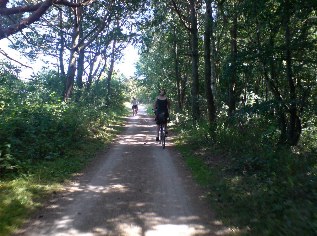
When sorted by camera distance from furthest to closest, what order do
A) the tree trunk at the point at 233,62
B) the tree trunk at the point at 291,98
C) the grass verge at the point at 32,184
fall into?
the tree trunk at the point at 291,98 → the tree trunk at the point at 233,62 → the grass verge at the point at 32,184

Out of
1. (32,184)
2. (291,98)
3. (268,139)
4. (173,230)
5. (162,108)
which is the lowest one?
(173,230)

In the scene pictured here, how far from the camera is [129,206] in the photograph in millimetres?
6688

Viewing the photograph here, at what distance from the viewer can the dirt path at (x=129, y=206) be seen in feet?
18.3

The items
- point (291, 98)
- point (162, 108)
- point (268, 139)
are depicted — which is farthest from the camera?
point (162, 108)

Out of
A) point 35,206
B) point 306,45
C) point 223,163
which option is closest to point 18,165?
point 35,206

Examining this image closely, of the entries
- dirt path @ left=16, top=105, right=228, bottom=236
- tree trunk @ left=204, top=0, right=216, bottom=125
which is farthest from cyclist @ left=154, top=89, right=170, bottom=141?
dirt path @ left=16, top=105, right=228, bottom=236

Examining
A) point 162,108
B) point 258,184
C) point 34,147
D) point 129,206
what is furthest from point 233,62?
point 34,147

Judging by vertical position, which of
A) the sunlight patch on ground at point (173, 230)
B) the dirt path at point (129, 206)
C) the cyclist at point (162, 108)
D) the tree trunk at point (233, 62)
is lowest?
the sunlight patch on ground at point (173, 230)

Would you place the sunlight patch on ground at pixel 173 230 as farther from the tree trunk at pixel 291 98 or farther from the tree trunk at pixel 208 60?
the tree trunk at pixel 208 60

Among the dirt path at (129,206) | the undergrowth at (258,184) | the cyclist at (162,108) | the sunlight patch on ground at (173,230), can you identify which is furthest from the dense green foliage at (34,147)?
the undergrowth at (258,184)

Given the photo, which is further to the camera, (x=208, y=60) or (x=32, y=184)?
(x=208, y=60)

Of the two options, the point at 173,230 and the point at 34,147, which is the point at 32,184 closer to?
the point at 34,147

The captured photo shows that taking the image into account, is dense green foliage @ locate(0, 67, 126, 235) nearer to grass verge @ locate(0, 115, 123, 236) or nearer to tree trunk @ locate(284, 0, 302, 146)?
grass verge @ locate(0, 115, 123, 236)

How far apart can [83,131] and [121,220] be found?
9859mm
